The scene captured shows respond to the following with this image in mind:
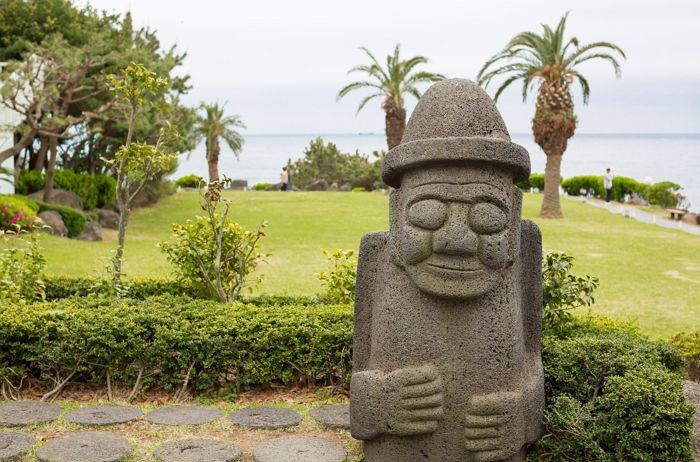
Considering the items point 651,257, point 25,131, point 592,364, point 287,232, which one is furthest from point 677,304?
point 25,131

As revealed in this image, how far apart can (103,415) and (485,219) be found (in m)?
3.42

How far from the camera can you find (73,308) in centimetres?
652

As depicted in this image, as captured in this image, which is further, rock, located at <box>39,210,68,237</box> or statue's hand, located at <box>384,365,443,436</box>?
rock, located at <box>39,210,68,237</box>

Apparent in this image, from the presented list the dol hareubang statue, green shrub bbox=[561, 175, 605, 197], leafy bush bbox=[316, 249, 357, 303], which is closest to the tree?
leafy bush bbox=[316, 249, 357, 303]

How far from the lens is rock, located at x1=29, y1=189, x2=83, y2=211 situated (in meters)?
20.3

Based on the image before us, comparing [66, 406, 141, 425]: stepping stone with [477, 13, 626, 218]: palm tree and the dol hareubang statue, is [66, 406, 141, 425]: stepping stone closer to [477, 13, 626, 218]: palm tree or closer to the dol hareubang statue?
the dol hareubang statue

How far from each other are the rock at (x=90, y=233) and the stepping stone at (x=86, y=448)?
45.0ft

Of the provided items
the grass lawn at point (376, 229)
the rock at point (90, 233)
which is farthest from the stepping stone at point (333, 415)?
the rock at point (90, 233)

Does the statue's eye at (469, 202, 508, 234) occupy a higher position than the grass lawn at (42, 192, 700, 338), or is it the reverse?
the statue's eye at (469, 202, 508, 234)

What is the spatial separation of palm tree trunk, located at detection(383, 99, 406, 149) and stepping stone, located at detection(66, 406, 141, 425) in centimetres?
2387

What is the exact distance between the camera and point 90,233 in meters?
18.0

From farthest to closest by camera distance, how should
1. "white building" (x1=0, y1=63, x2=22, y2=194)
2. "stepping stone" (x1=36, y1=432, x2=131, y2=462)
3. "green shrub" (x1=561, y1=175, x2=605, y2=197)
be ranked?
"green shrub" (x1=561, y1=175, x2=605, y2=197) → "white building" (x1=0, y1=63, x2=22, y2=194) → "stepping stone" (x1=36, y1=432, x2=131, y2=462)

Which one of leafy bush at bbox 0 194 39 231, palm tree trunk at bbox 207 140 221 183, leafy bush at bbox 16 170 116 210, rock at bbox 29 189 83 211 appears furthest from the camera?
palm tree trunk at bbox 207 140 221 183

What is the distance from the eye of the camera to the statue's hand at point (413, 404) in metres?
4.09
